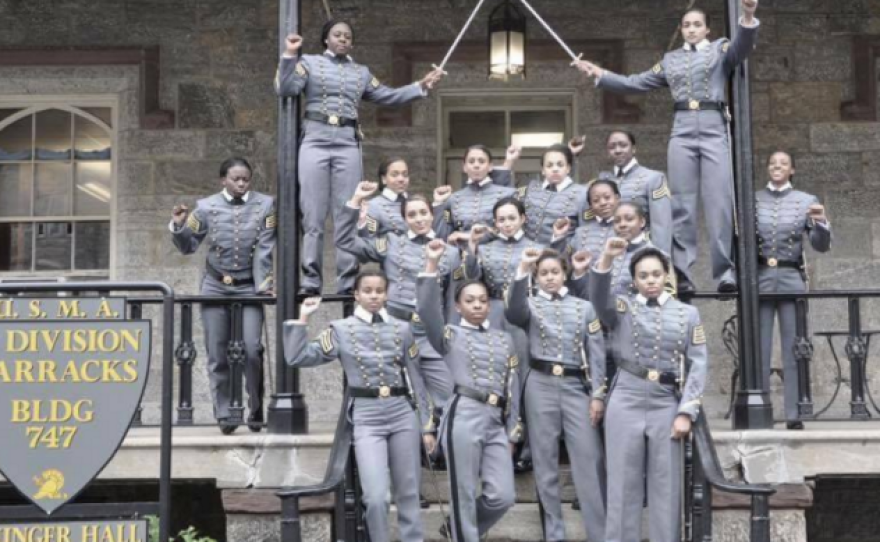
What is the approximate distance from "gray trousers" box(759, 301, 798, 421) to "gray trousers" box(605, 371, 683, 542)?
122 centimetres

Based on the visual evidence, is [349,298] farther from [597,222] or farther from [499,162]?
[499,162]

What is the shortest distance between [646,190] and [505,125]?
3.47 metres

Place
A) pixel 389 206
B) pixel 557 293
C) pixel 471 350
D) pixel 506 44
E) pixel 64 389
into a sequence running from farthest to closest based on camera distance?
1. pixel 506 44
2. pixel 389 206
3. pixel 557 293
4. pixel 471 350
5. pixel 64 389

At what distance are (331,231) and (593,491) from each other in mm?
4301

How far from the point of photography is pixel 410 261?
851 cm

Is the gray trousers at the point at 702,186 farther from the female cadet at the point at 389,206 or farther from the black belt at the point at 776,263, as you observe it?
the female cadet at the point at 389,206

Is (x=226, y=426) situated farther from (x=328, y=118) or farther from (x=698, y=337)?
(x=698, y=337)

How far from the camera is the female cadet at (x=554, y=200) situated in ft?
28.6

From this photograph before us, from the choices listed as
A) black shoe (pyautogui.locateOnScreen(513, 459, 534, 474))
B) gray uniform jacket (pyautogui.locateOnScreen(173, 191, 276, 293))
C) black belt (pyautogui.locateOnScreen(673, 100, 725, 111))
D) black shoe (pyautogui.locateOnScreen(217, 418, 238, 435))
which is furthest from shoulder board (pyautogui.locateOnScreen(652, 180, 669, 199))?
black shoe (pyautogui.locateOnScreen(217, 418, 238, 435))

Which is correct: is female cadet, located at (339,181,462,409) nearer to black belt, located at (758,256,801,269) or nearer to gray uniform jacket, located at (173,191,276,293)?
gray uniform jacket, located at (173,191,276,293)

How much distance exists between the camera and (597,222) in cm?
856

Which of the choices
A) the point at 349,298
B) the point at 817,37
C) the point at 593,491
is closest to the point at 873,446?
the point at 593,491

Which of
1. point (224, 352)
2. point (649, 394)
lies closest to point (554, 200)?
point (649, 394)

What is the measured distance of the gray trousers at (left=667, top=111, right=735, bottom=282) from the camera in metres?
8.84
